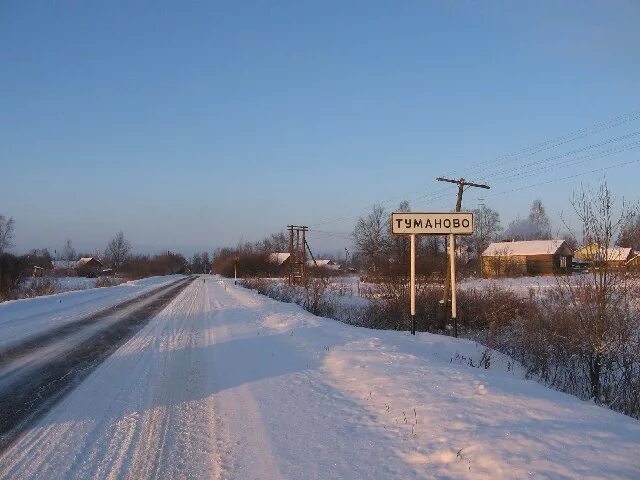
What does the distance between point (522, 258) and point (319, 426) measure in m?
75.6

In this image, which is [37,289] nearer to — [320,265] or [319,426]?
[319,426]

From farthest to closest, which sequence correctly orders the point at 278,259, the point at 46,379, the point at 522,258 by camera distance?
1. the point at 278,259
2. the point at 522,258
3. the point at 46,379

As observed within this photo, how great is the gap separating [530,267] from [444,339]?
68.5 metres

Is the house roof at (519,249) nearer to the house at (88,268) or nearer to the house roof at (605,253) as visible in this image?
the house roof at (605,253)

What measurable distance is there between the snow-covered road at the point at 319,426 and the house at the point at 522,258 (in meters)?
65.5

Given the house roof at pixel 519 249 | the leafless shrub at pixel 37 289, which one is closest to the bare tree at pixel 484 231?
the house roof at pixel 519 249

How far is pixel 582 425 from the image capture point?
200 inches

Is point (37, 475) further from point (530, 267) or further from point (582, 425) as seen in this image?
point (530, 267)

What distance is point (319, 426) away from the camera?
570cm

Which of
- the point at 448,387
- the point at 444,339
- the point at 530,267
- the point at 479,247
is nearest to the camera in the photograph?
the point at 448,387

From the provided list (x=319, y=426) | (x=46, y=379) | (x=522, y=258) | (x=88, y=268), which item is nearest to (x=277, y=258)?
(x=522, y=258)

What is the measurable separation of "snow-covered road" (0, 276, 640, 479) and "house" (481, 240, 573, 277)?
215 ft

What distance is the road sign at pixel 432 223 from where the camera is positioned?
13008mm

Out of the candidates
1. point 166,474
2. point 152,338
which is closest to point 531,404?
point 166,474
